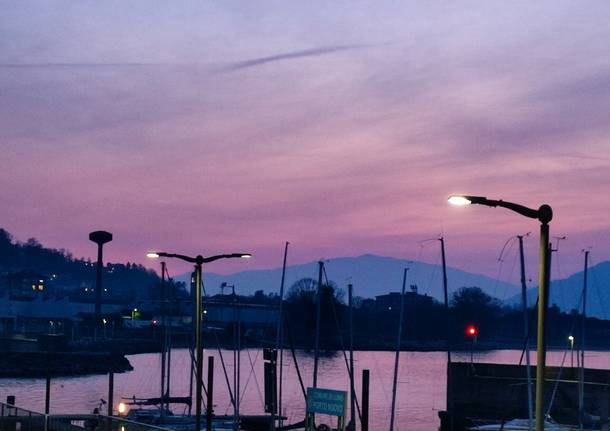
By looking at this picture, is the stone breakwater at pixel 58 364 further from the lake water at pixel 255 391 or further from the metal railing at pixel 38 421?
the metal railing at pixel 38 421

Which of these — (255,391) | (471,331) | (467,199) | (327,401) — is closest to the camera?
(467,199)

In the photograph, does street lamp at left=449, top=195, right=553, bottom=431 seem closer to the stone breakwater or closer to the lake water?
the lake water

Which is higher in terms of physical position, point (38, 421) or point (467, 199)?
point (467, 199)

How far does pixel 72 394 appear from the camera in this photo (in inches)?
5032

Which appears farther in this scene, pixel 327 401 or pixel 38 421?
pixel 327 401

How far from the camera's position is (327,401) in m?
31.7

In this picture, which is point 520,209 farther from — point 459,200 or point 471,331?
point 471,331

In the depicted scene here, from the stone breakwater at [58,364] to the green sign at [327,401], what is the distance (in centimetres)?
13050

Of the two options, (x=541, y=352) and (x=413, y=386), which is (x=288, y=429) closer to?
(x=541, y=352)

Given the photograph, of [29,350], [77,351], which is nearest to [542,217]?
[29,350]

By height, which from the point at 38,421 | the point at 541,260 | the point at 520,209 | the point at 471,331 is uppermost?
the point at 520,209

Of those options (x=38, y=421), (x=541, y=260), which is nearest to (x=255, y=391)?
(x=38, y=421)

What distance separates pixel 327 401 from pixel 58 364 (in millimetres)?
145293

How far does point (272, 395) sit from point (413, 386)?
11323cm
